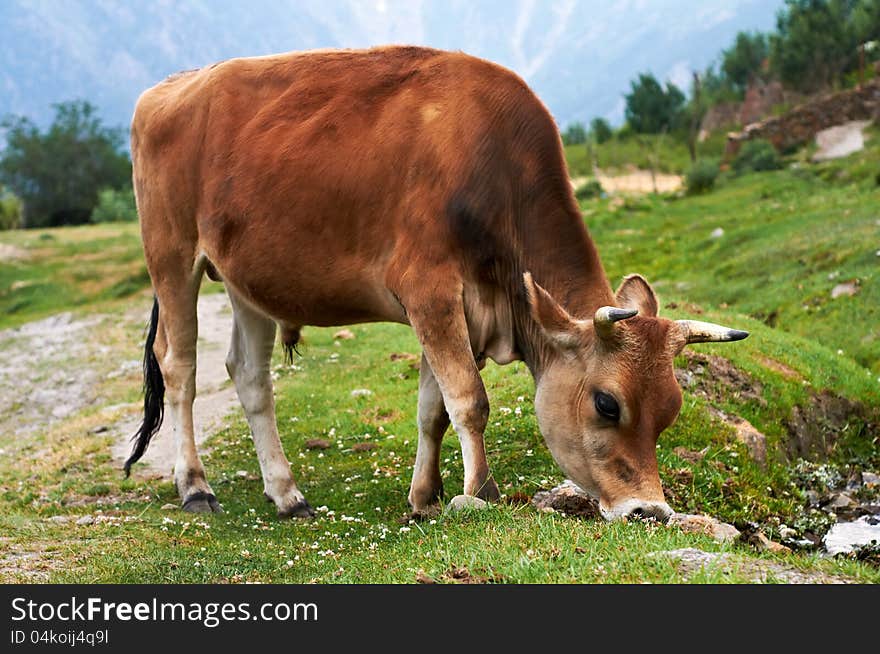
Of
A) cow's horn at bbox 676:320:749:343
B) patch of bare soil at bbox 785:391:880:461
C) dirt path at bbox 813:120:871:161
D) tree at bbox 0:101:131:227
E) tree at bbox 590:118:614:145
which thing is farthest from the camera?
tree at bbox 0:101:131:227

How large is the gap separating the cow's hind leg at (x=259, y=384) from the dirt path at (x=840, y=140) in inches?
1176

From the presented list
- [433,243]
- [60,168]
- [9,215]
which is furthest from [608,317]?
[60,168]

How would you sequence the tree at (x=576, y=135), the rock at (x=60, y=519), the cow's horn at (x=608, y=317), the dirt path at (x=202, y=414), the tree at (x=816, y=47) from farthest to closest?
the tree at (x=576, y=135) < the tree at (x=816, y=47) < the dirt path at (x=202, y=414) < the rock at (x=60, y=519) < the cow's horn at (x=608, y=317)

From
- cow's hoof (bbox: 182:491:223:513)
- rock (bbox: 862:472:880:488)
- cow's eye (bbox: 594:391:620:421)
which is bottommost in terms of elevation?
rock (bbox: 862:472:880:488)

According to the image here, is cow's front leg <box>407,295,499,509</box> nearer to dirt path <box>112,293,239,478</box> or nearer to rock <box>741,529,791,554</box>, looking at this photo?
rock <box>741,529,791,554</box>

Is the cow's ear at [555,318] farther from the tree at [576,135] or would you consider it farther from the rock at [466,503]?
the tree at [576,135]

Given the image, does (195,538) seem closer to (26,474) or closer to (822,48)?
(26,474)

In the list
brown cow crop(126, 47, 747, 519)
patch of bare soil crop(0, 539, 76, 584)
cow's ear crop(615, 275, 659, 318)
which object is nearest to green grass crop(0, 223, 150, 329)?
brown cow crop(126, 47, 747, 519)

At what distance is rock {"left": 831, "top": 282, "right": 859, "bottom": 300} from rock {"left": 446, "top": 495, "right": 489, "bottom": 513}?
9984mm

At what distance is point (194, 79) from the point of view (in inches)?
390

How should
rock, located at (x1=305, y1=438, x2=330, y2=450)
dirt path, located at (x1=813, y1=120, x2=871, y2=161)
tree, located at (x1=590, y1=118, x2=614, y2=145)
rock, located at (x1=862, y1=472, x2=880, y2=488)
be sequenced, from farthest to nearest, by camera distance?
tree, located at (x1=590, y1=118, x2=614, y2=145) → dirt path, located at (x1=813, y1=120, x2=871, y2=161) → rock, located at (x1=305, y1=438, x2=330, y2=450) → rock, located at (x1=862, y1=472, x2=880, y2=488)

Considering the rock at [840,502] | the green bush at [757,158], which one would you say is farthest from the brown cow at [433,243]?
the green bush at [757,158]

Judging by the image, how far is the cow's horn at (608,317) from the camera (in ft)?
22.5

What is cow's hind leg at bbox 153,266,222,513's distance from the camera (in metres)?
9.73
